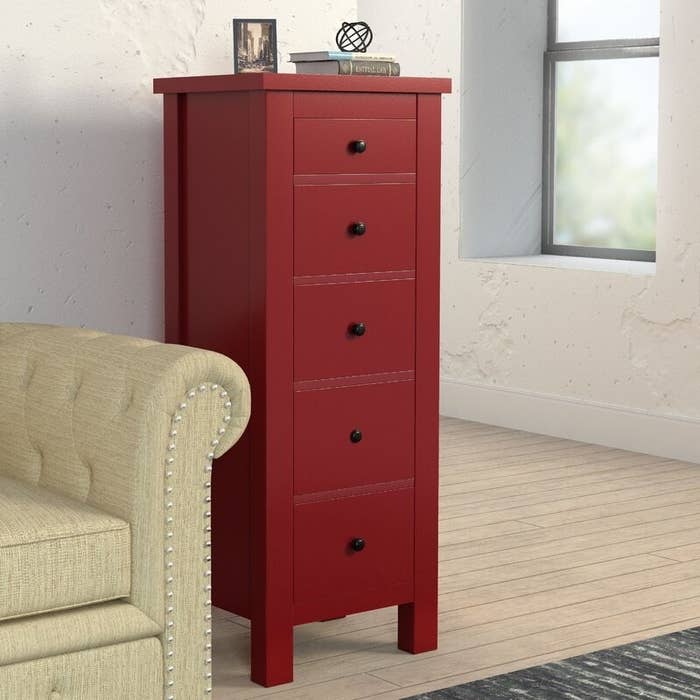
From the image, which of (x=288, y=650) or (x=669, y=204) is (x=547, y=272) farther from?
(x=288, y=650)

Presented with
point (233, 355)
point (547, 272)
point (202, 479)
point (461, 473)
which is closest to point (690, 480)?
point (461, 473)

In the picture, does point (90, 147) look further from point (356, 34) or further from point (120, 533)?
point (120, 533)

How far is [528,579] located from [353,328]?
1056mm

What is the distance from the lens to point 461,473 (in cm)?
504

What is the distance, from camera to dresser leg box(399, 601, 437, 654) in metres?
3.14

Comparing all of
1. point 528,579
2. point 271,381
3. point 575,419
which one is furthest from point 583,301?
point 271,381

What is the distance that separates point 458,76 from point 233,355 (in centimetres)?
342

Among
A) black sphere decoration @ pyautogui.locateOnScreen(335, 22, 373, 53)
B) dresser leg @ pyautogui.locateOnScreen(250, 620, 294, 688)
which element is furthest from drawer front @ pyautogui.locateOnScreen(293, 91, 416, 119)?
dresser leg @ pyautogui.locateOnScreen(250, 620, 294, 688)

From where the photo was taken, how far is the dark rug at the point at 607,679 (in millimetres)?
2836

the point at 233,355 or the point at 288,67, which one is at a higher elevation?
the point at 288,67

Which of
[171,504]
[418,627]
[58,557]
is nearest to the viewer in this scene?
[58,557]

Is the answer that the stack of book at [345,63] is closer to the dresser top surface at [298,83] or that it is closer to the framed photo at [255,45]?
the dresser top surface at [298,83]

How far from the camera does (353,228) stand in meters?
2.96

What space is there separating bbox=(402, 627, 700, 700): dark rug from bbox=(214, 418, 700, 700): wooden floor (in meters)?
0.06
